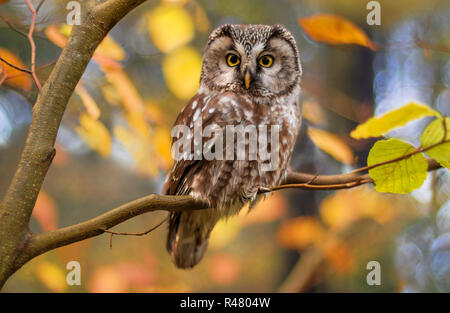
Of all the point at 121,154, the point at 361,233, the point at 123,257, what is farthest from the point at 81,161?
the point at 361,233

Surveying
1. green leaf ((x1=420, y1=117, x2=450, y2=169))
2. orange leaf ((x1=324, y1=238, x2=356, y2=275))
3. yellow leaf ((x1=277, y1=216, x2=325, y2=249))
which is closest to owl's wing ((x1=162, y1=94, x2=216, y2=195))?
green leaf ((x1=420, y1=117, x2=450, y2=169))

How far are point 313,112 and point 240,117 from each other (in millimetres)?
487

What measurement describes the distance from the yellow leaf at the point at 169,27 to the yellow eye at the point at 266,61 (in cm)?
41

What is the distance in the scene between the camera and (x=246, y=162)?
35.0 inches

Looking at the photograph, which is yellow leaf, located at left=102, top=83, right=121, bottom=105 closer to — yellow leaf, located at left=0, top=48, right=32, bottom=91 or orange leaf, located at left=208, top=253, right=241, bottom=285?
yellow leaf, located at left=0, top=48, right=32, bottom=91

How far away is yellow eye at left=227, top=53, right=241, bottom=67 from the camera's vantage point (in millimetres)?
895

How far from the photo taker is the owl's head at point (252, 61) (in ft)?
2.82

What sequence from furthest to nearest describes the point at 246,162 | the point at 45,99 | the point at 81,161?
the point at 81,161, the point at 246,162, the point at 45,99

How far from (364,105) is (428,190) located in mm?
377

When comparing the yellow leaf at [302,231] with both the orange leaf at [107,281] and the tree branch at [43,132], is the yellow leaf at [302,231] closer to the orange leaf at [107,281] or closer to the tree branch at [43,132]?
the orange leaf at [107,281]

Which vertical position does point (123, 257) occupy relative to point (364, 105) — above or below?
below

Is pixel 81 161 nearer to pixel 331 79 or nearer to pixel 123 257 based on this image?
pixel 123 257

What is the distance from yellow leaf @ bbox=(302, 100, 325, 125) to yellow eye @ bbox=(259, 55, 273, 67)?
0.37 meters
